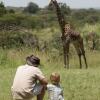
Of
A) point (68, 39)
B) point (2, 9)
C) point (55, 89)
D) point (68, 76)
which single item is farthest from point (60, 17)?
point (2, 9)

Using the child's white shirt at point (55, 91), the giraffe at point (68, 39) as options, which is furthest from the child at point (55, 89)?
the giraffe at point (68, 39)

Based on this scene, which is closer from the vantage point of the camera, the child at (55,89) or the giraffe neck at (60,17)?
the child at (55,89)

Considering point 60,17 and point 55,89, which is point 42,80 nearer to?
point 55,89

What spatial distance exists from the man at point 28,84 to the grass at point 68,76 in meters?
2.79

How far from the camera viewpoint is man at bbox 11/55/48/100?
29.6 feet

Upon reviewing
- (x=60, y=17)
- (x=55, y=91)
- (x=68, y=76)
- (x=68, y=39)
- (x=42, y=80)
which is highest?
(x=42, y=80)

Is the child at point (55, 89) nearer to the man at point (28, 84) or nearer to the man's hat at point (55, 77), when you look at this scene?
the man's hat at point (55, 77)

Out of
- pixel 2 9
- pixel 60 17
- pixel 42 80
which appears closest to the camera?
pixel 42 80

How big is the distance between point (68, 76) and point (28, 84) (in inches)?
195

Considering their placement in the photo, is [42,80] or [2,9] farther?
[2,9]

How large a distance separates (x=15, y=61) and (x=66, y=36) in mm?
1982

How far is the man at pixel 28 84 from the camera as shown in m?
9.02

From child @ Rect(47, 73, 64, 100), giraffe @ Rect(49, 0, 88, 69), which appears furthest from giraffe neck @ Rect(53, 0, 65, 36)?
child @ Rect(47, 73, 64, 100)

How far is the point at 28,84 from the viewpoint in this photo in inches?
357
